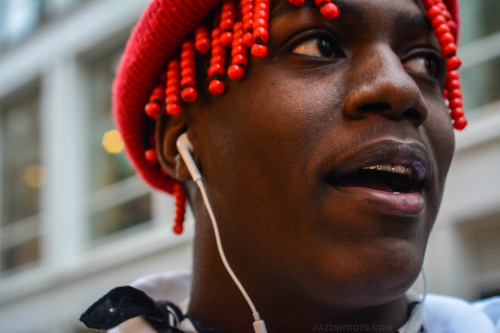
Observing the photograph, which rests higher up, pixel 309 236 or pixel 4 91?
pixel 309 236

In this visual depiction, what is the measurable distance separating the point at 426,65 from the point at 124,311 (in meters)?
1.16

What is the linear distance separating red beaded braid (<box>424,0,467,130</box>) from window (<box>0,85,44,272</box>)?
26.9 feet

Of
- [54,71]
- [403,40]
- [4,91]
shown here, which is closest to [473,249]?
[403,40]

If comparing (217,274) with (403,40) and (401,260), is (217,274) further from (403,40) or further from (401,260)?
(403,40)

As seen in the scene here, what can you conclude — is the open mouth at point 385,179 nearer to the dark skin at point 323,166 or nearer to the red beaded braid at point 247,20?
the dark skin at point 323,166

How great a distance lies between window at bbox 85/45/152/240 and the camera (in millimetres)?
7855

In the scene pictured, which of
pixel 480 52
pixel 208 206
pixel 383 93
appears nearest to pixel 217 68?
pixel 208 206

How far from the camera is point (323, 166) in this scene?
1.58m

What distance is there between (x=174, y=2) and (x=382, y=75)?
689mm

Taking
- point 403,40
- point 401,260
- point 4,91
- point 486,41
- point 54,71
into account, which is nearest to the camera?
point 401,260

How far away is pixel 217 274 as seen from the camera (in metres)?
1.89

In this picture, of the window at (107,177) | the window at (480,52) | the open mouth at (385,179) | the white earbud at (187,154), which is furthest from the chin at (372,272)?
the window at (107,177)

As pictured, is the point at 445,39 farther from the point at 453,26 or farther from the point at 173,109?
the point at 173,109

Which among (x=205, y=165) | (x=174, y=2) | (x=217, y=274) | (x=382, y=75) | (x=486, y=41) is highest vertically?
(x=174, y=2)
